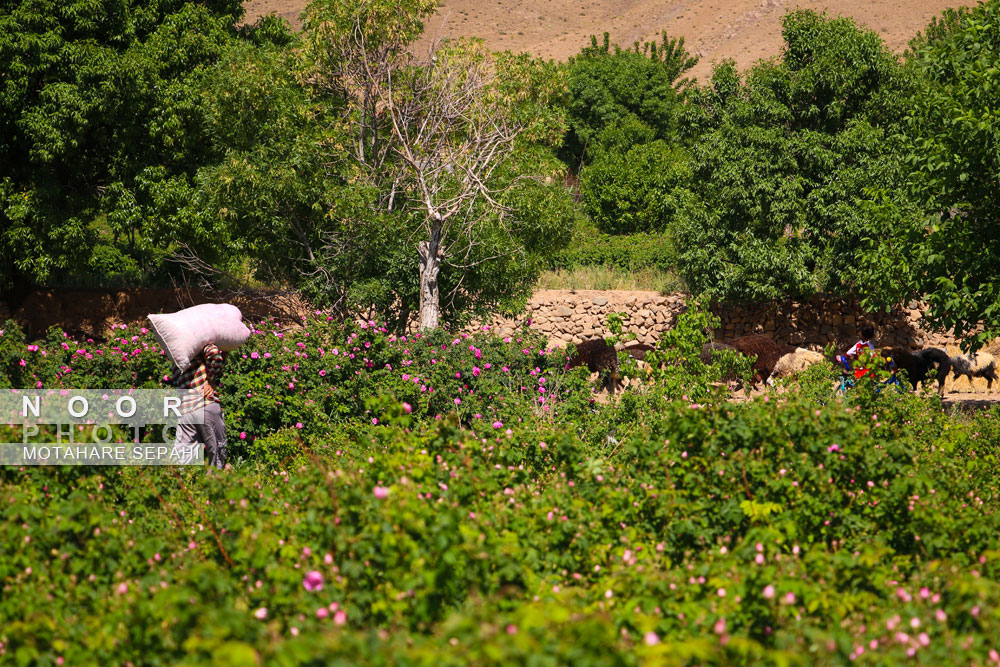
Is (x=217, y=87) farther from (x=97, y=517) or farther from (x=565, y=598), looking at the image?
(x=565, y=598)

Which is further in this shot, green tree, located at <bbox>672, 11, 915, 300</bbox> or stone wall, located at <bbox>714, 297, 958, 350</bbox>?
stone wall, located at <bbox>714, 297, 958, 350</bbox>

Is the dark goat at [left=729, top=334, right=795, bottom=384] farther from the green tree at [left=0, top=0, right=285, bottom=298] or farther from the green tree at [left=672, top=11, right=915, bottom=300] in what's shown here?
the green tree at [left=0, top=0, right=285, bottom=298]

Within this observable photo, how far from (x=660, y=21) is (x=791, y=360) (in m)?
52.4

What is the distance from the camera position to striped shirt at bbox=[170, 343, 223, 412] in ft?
21.6

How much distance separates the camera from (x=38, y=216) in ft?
44.3

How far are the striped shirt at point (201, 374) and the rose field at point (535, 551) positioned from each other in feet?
3.05

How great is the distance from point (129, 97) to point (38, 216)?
2.37 metres

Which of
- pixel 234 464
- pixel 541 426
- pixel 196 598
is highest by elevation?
pixel 196 598

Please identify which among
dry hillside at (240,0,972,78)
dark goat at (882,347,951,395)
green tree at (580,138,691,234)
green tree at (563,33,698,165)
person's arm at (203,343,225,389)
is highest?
dry hillside at (240,0,972,78)

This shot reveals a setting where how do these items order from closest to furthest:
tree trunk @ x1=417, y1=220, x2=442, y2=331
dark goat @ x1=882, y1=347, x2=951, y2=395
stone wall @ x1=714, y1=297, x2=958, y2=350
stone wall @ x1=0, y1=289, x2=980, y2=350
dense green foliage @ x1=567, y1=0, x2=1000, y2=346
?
tree trunk @ x1=417, y1=220, x2=442, y2=331, dark goat @ x1=882, y1=347, x2=951, y2=395, dense green foliage @ x1=567, y1=0, x2=1000, y2=346, stone wall @ x1=0, y1=289, x2=980, y2=350, stone wall @ x1=714, y1=297, x2=958, y2=350

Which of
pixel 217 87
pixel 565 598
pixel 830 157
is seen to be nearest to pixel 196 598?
pixel 565 598

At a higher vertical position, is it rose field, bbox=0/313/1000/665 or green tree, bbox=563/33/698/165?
green tree, bbox=563/33/698/165

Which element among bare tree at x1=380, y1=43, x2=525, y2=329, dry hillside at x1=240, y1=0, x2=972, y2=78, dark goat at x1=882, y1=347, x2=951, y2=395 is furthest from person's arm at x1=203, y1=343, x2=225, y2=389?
dry hillside at x1=240, y1=0, x2=972, y2=78

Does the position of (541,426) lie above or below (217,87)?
below
